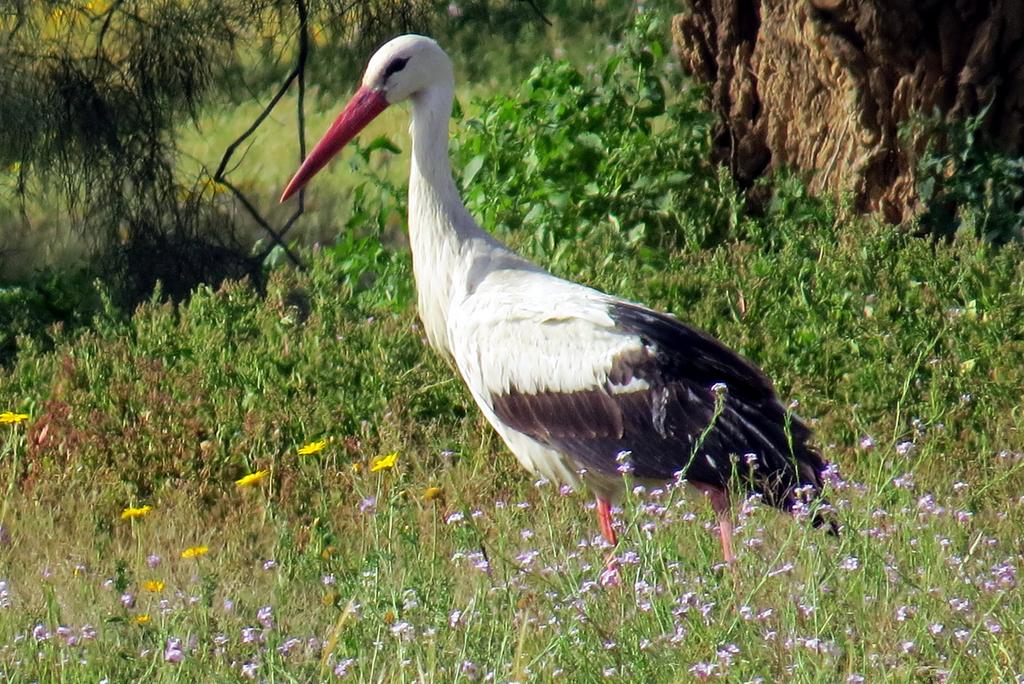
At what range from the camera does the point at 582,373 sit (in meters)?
4.82

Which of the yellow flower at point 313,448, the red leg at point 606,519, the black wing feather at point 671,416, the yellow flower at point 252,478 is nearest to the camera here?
the black wing feather at point 671,416

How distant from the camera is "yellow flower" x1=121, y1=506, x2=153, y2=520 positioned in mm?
4883

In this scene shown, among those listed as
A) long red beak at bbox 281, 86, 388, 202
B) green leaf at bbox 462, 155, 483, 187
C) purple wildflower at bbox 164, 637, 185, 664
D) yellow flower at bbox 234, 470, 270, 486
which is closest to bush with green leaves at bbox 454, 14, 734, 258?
green leaf at bbox 462, 155, 483, 187

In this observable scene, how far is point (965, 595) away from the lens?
3.44 metres

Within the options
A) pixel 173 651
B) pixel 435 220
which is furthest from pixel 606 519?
pixel 173 651

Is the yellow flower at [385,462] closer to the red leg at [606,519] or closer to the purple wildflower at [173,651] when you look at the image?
the red leg at [606,519]

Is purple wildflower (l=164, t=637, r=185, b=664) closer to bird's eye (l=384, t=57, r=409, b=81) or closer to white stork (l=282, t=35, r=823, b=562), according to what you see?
white stork (l=282, t=35, r=823, b=562)

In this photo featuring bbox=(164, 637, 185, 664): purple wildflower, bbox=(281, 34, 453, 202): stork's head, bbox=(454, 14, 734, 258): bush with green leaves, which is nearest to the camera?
bbox=(164, 637, 185, 664): purple wildflower

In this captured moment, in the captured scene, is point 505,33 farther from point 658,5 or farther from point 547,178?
point 547,178

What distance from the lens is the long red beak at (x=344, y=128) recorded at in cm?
555

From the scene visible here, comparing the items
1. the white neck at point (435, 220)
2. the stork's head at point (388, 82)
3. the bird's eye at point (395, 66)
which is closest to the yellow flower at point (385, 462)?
the white neck at point (435, 220)

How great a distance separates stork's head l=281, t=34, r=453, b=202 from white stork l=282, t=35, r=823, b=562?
15 mm

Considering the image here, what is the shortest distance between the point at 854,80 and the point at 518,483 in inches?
96.9

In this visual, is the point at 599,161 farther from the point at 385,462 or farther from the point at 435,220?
the point at 385,462
